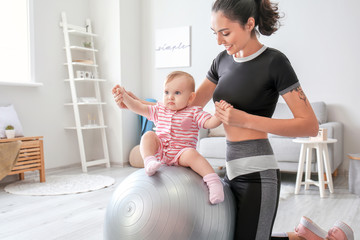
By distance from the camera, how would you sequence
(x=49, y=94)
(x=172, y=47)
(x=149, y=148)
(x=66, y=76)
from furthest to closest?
1. (x=172, y=47)
2. (x=66, y=76)
3. (x=49, y=94)
4. (x=149, y=148)

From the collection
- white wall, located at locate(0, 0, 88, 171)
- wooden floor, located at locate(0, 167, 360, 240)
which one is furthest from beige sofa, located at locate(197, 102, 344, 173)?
white wall, located at locate(0, 0, 88, 171)

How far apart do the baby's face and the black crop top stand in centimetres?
14

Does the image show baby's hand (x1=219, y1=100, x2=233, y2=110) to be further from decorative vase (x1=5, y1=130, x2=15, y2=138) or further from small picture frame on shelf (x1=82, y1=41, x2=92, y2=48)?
small picture frame on shelf (x1=82, y1=41, x2=92, y2=48)

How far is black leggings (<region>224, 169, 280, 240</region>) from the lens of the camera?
117cm

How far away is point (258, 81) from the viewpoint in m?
1.14

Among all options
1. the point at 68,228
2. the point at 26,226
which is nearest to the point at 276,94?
the point at 68,228

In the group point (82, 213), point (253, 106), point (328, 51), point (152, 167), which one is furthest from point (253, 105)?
point (328, 51)

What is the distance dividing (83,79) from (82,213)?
2.22 metres

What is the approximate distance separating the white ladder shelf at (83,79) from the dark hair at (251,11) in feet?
11.6

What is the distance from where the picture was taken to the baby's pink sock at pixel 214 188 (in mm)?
1108

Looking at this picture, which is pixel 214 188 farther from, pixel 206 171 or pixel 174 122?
pixel 174 122

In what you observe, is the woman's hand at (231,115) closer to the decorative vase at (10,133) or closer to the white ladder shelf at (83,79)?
the decorative vase at (10,133)

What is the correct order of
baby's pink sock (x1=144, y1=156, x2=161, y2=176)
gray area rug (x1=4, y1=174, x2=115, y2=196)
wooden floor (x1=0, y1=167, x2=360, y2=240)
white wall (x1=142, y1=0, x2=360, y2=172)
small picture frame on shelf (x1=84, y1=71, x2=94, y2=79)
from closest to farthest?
1. baby's pink sock (x1=144, y1=156, x2=161, y2=176)
2. wooden floor (x1=0, y1=167, x2=360, y2=240)
3. gray area rug (x1=4, y1=174, x2=115, y2=196)
4. white wall (x1=142, y1=0, x2=360, y2=172)
5. small picture frame on shelf (x1=84, y1=71, x2=94, y2=79)

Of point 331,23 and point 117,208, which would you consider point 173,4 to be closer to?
point 331,23
